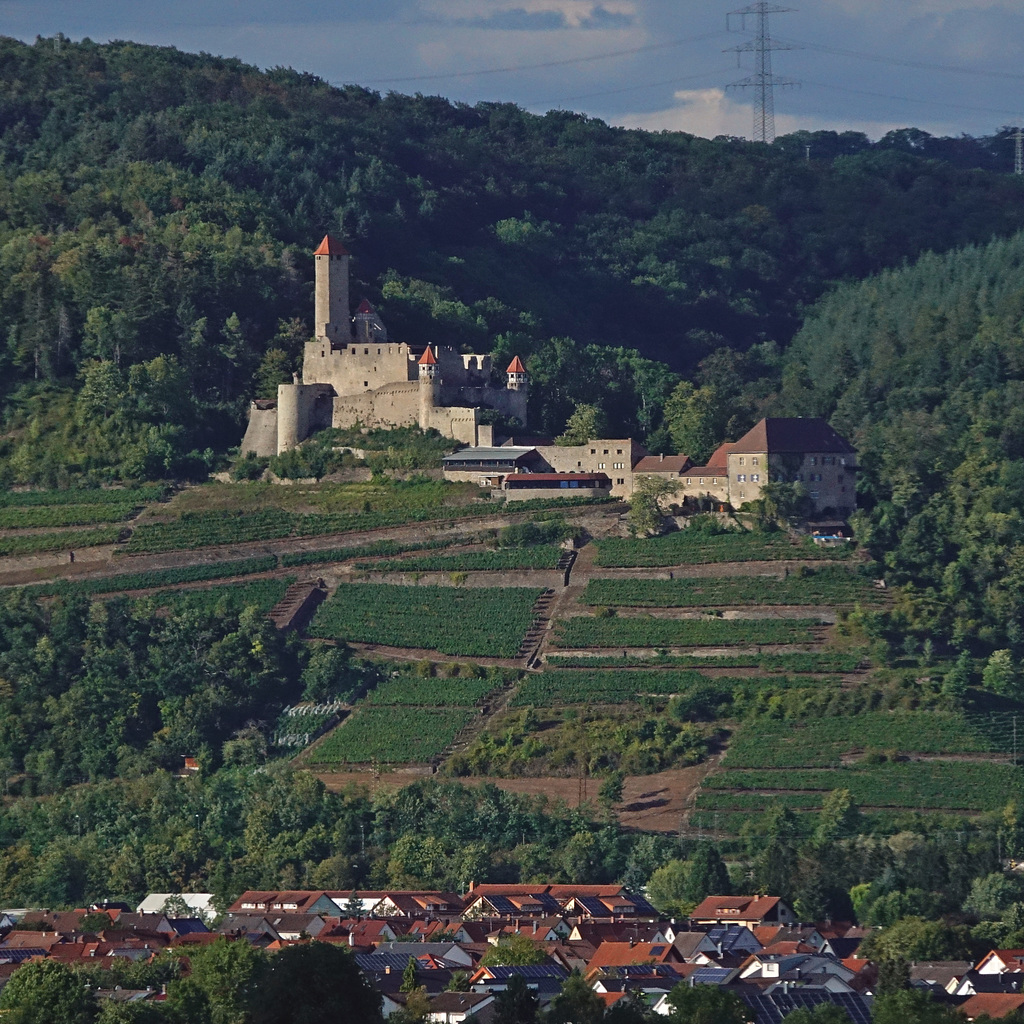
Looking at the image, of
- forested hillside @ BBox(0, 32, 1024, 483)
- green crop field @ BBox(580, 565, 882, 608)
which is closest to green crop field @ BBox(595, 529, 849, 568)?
green crop field @ BBox(580, 565, 882, 608)

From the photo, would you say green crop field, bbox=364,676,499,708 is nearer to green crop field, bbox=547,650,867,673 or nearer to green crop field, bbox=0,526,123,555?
green crop field, bbox=547,650,867,673

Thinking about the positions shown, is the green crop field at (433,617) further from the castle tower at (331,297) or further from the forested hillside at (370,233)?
the castle tower at (331,297)

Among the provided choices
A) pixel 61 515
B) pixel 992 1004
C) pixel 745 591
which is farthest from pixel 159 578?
pixel 992 1004

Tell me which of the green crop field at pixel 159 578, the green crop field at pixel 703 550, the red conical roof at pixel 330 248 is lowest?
the green crop field at pixel 159 578

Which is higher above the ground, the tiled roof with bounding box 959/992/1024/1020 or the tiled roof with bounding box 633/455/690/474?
the tiled roof with bounding box 633/455/690/474

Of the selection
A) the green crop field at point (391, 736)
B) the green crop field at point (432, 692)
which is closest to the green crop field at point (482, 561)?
the green crop field at point (432, 692)

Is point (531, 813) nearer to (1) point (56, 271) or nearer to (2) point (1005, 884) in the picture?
(2) point (1005, 884)
